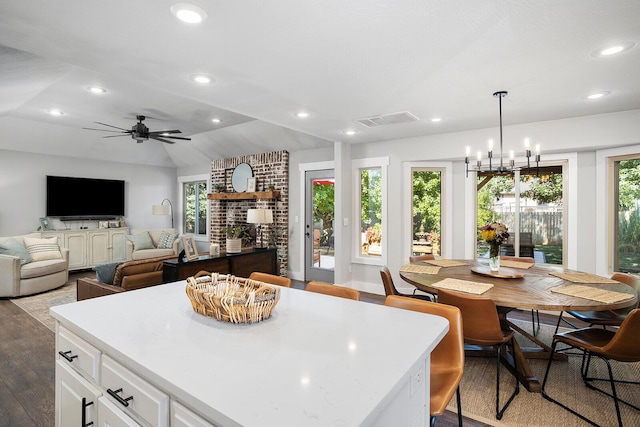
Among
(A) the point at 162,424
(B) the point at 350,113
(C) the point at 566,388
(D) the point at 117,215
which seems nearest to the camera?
(A) the point at 162,424

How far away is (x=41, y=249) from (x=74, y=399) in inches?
220

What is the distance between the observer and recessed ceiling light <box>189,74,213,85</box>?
2580 mm

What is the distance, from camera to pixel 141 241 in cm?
714

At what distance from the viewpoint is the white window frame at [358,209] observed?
5.11 meters

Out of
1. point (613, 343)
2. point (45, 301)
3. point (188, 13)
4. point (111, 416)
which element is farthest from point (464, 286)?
→ point (45, 301)

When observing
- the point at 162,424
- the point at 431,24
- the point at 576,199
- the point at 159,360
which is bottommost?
the point at 162,424

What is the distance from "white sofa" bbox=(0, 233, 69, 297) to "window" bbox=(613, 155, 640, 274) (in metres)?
7.85

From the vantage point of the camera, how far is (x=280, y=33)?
1964 millimetres

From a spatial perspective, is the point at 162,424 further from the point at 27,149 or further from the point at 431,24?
the point at 27,149

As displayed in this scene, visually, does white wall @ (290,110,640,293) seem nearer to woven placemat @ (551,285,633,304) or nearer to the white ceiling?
the white ceiling

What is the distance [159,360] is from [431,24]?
206 centimetres

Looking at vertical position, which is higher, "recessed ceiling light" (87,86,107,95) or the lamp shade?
"recessed ceiling light" (87,86,107,95)

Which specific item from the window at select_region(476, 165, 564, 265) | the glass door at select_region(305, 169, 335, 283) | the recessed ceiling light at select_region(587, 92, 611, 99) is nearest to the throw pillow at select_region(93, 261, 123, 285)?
the glass door at select_region(305, 169, 335, 283)

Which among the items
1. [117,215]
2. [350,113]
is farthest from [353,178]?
[117,215]
